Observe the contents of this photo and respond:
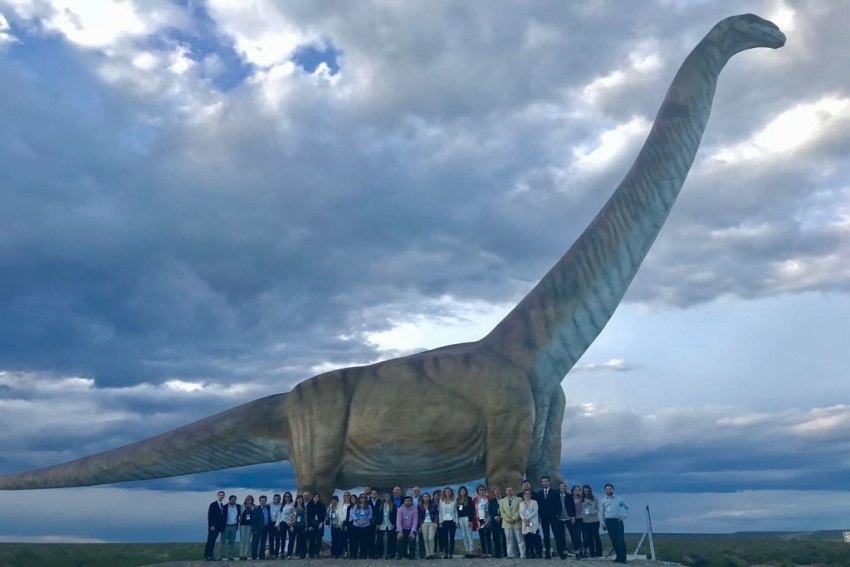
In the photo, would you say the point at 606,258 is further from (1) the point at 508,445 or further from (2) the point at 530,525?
(2) the point at 530,525

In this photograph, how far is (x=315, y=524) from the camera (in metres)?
11.0

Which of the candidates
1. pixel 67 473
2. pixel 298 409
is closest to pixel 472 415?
pixel 298 409

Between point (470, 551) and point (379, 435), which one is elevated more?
point (379, 435)

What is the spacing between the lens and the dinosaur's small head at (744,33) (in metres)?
12.8

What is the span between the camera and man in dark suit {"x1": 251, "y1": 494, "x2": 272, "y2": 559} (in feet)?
37.9

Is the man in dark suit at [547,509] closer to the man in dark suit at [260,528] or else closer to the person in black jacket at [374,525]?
the person in black jacket at [374,525]

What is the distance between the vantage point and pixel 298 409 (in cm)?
1195

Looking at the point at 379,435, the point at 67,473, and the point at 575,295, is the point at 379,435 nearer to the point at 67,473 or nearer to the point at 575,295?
the point at 575,295

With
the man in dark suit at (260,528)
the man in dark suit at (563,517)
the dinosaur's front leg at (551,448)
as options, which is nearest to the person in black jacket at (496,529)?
the man in dark suit at (563,517)

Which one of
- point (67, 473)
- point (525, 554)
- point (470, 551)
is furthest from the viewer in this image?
point (67, 473)

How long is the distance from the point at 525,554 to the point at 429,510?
55.6 inches

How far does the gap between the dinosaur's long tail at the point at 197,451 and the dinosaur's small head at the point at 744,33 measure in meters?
8.90

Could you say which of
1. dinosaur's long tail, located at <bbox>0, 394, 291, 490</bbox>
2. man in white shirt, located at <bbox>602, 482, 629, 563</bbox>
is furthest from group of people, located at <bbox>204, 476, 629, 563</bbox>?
dinosaur's long tail, located at <bbox>0, 394, 291, 490</bbox>

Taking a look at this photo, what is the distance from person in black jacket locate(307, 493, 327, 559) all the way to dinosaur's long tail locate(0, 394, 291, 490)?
149cm
